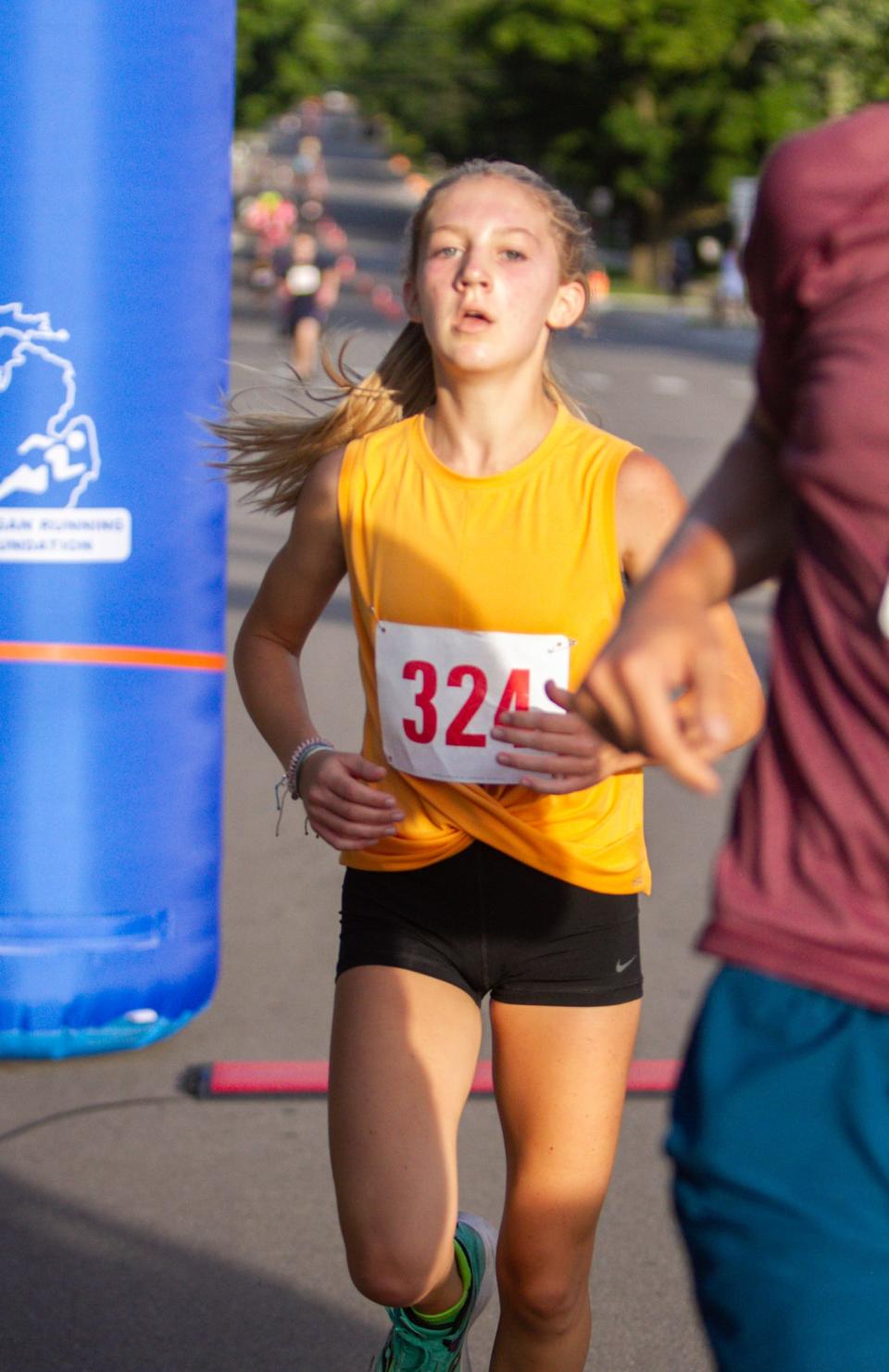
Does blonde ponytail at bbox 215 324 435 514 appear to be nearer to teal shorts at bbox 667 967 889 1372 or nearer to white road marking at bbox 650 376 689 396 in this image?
teal shorts at bbox 667 967 889 1372

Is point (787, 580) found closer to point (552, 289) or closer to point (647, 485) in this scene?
point (647, 485)

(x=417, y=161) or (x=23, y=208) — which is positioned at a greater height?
(x=417, y=161)

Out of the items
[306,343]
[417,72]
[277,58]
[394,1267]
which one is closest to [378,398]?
[394,1267]

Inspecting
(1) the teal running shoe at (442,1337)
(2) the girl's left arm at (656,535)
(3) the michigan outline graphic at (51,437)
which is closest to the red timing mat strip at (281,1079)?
(3) the michigan outline graphic at (51,437)

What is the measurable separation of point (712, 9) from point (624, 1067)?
6929cm

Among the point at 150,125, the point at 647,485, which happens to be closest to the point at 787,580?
the point at 647,485

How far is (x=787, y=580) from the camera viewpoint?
2.06 m

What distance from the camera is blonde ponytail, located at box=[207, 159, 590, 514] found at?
10.8 feet

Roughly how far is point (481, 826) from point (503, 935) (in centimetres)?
16

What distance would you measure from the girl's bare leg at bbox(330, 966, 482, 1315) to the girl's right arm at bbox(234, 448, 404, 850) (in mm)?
251

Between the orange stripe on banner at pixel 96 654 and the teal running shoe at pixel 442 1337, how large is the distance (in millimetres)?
1919

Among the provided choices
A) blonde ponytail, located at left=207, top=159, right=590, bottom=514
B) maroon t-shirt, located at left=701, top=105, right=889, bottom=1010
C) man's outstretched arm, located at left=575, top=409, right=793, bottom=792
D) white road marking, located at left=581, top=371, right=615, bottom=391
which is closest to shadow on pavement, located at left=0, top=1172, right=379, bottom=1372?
blonde ponytail, located at left=207, top=159, right=590, bottom=514

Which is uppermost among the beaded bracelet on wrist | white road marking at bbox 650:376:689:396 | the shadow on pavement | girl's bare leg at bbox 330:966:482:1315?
white road marking at bbox 650:376:689:396

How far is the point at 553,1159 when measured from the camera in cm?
298
